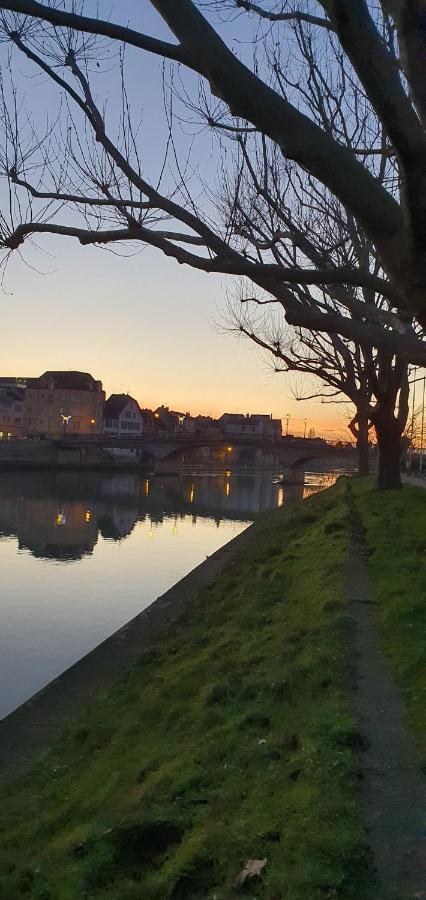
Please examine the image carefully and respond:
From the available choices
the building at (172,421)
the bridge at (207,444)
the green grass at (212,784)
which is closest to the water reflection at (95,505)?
the bridge at (207,444)

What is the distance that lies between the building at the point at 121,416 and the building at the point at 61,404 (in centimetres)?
835

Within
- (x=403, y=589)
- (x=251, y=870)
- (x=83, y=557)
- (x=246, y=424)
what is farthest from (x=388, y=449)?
(x=246, y=424)

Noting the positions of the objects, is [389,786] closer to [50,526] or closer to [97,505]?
[50,526]

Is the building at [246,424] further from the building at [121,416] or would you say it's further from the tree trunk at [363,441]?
the tree trunk at [363,441]

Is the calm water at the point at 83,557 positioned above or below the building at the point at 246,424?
A: below

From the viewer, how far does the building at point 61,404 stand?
126125 mm

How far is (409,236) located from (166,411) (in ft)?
559

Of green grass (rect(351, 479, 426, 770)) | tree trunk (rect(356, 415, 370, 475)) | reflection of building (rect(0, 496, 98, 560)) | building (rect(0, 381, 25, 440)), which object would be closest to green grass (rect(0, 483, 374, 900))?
green grass (rect(351, 479, 426, 770))

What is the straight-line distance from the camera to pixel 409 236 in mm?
4434

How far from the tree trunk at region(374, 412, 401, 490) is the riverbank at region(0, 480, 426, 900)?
596 inches

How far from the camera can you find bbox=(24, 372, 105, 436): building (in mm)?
126125

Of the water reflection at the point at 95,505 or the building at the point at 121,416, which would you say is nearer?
the water reflection at the point at 95,505

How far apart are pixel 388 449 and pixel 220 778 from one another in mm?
22355

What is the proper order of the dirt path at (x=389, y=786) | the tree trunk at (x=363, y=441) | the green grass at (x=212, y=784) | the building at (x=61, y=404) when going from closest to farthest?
the dirt path at (x=389, y=786), the green grass at (x=212, y=784), the tree trunk at (x=363, y=441), the building at (x=61, y=404)
